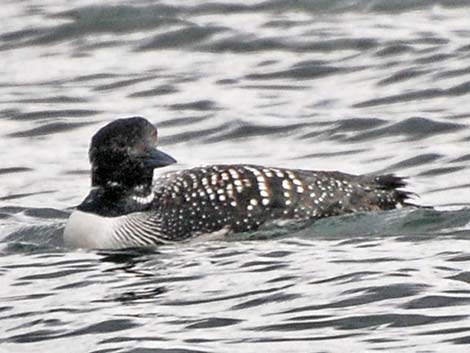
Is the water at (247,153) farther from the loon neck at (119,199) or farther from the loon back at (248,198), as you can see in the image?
the loon neck at (119,199)

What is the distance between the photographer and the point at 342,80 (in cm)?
1730

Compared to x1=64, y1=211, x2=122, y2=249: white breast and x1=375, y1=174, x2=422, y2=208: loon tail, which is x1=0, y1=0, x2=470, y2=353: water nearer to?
x1=64, y1=211, x2=122, y2=249: white breast

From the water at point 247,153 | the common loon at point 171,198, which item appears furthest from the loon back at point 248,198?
the water at point 247,153

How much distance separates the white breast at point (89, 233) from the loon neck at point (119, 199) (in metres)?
0.16

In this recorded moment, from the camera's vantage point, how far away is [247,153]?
50.1 ft

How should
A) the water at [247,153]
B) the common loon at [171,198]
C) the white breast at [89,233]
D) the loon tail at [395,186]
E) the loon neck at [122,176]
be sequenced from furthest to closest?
the loon tail at [395,186]
the loon neck at [122,176]
the common loon at [171,198]
the white breast at [89,233]
the water at [247,153]

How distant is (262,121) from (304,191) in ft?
11.4

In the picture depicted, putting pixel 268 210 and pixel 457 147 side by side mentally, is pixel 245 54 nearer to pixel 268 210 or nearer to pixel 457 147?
pixel 457 147

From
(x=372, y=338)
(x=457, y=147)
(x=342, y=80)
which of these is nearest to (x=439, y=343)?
(x=372, y=338)

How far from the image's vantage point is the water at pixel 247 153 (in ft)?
33.1

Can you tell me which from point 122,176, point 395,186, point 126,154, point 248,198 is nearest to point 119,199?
point 122,176

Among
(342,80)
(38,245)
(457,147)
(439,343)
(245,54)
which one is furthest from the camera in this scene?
(245,54)

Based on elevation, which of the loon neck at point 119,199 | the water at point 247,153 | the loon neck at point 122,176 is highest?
the loon neck at point 122,176

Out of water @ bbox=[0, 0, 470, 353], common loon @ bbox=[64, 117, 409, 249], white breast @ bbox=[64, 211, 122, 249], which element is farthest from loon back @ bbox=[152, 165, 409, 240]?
white breast @ bbox=[64, 211, 122, 249]
